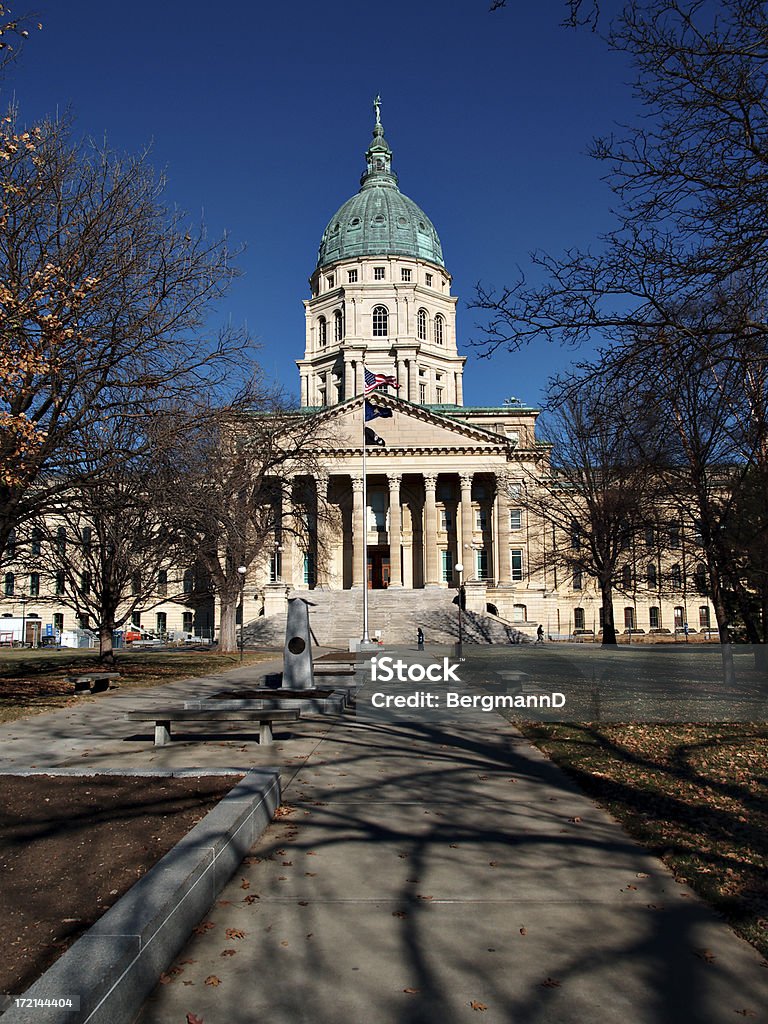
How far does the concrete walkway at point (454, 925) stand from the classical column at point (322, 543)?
40405 millimetres

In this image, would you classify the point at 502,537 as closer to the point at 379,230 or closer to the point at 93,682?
the point at 379,230

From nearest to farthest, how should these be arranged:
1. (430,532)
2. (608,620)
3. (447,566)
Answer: (608,620) → (430,532) → (447,566)

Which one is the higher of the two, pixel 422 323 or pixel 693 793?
pixel 422 323

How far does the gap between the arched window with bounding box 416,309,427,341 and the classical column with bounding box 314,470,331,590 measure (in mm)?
27390

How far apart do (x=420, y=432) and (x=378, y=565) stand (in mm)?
12585

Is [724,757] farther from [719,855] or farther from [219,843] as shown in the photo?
[219,843]

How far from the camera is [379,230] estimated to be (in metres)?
84.8

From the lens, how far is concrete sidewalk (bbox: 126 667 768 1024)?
3891mm

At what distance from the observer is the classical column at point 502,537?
63688mm

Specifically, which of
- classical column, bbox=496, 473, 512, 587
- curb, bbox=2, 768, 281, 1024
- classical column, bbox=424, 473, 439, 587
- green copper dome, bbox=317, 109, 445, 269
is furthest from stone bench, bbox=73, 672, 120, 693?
green copper dome, bbox=317, 109, 445, 269

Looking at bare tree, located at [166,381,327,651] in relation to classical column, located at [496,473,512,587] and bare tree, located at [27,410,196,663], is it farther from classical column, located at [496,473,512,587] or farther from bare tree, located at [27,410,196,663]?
classical column, located at [496,473,512,587]

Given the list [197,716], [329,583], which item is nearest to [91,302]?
[197,716]

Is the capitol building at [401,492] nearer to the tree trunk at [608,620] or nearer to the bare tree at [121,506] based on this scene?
the tree trunk at [608,620]
